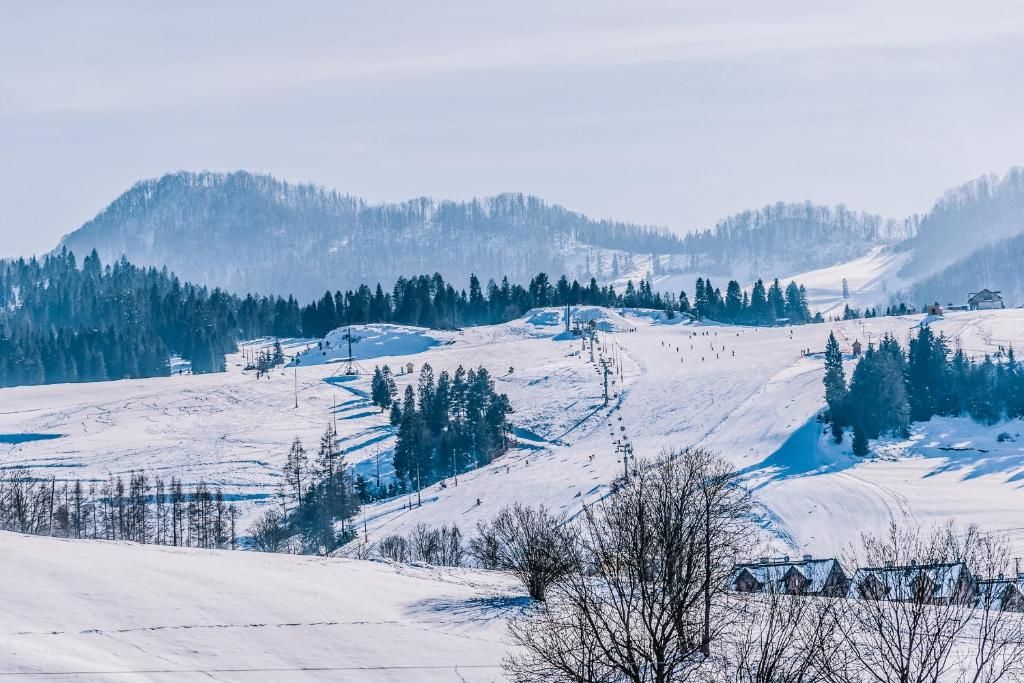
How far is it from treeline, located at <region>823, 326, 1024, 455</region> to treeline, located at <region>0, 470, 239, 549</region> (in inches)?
1966

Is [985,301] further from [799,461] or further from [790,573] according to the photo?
[790,573]

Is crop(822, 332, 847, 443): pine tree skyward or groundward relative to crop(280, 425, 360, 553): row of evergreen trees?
skyward

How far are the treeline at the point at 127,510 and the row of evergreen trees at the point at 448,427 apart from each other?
18.5 m

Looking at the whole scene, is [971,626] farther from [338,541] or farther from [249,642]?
[338,541]

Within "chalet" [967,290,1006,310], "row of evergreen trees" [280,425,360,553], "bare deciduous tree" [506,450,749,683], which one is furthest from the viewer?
"chalet" [967,290,1006,310]

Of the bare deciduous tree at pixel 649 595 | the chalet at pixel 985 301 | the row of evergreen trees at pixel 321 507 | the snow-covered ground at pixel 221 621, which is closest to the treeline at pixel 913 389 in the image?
the row of evergreen trees at pixel 321 507

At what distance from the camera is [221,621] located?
3644 centimetres

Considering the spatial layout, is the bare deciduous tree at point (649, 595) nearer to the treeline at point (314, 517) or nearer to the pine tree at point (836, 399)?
the treeline at point (314, 517)

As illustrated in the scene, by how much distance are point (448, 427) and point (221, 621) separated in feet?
294

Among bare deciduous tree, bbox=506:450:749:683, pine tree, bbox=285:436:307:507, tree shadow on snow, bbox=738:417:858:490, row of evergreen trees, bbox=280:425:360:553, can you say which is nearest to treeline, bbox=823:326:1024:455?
tree shadow on snow, bbox=738:417:858:490

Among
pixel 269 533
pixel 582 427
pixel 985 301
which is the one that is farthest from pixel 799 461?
pixel 985 301

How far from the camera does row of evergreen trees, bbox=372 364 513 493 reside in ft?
388

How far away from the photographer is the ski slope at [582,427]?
8669 cm

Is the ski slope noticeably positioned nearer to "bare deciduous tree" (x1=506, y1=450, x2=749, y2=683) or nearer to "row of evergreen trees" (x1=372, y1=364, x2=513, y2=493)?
"row of evergreen trees" (x1=372, y1=364, x2=513, y2=493)
